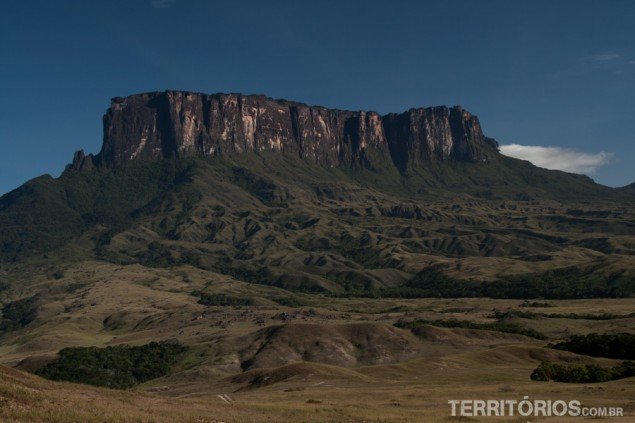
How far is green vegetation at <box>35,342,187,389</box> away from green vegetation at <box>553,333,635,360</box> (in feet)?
364

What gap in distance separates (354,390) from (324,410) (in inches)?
1229

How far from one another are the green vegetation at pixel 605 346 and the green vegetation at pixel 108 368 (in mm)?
110795

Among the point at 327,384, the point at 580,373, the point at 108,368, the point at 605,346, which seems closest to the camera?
the point at 580,373

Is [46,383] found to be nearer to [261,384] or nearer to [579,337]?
[261,384]

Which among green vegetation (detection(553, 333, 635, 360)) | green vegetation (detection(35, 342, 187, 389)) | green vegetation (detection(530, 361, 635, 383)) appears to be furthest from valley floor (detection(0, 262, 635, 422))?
green vegetation (detection(553, 333, 635, 360))

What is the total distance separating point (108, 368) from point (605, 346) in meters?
135

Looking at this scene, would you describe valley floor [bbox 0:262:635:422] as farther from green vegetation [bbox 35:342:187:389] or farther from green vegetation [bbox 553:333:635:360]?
green vegetation [bbox 553:333:635:360]

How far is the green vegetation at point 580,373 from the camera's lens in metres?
103

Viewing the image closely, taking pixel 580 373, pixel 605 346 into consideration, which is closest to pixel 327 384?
pixel 580 373

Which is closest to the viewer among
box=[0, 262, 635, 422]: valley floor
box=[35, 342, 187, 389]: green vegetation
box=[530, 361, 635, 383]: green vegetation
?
box=[0, 262, 635, 422]: valley floor

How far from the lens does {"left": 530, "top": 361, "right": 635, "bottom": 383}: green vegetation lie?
103 metres

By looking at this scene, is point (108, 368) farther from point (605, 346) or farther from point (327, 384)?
point (605, 346)

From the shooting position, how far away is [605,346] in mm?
143875

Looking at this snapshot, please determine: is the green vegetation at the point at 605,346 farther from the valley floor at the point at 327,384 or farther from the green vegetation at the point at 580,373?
the green vegetation at the point at 580,373
